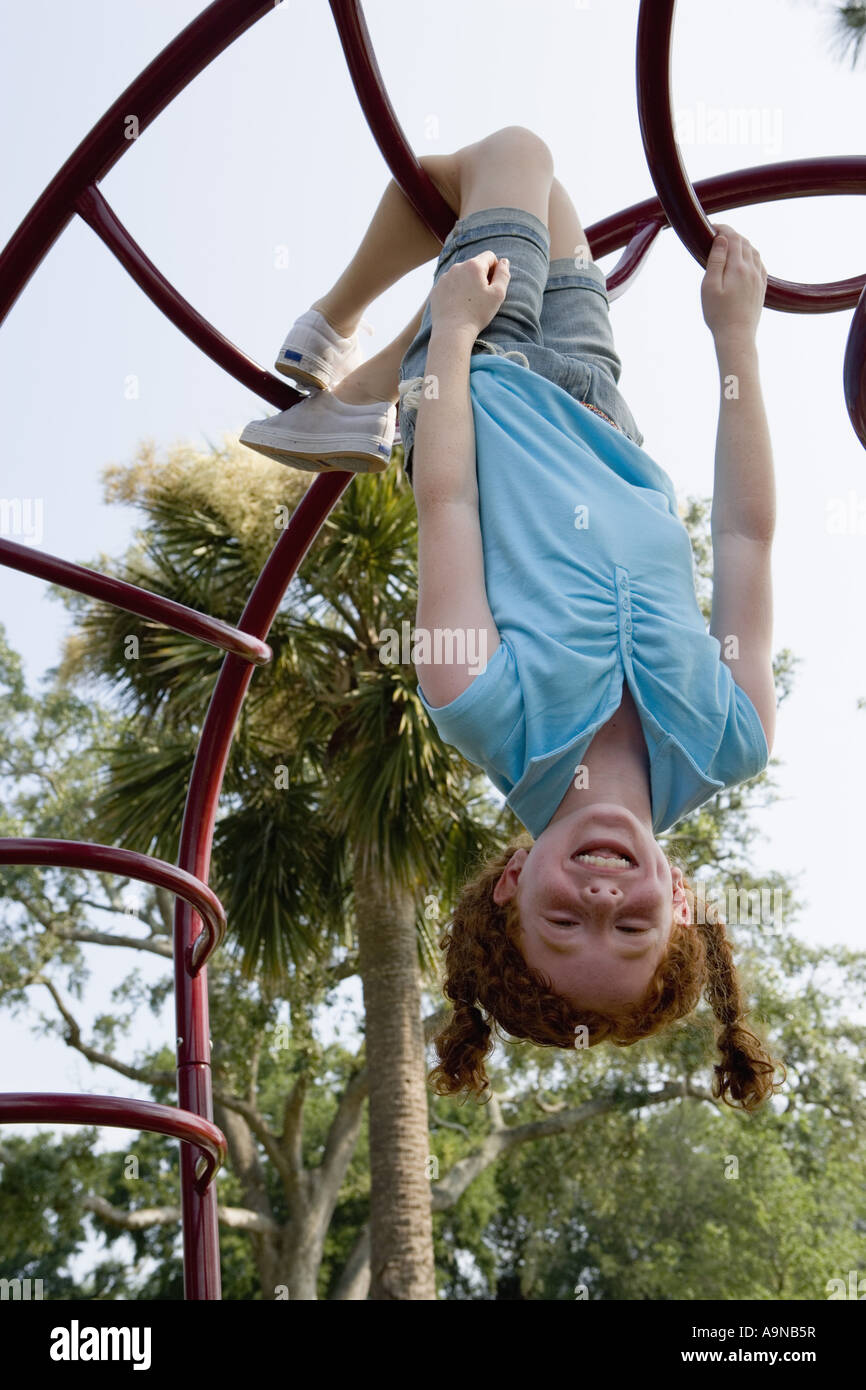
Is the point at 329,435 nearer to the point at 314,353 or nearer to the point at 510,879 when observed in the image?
the point at 314,353

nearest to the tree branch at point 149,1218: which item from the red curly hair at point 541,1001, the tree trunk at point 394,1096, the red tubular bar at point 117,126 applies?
the tree trunk at point 394,1096

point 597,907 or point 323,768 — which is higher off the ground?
point 323,768

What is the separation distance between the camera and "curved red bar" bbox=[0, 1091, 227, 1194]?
186 centimetres

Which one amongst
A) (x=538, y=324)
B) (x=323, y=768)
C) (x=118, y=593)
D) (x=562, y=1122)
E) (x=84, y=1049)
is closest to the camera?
(x=538, y=324)

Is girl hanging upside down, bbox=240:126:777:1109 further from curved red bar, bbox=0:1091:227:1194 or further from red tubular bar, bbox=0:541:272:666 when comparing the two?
red tubular bar, bbox=0:541:272:666

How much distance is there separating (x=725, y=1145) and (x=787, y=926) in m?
3.11

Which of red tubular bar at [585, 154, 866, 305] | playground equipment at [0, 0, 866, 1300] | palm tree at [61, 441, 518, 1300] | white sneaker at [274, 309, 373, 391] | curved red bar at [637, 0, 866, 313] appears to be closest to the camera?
curved red bar at [637, 0, 866, 313]

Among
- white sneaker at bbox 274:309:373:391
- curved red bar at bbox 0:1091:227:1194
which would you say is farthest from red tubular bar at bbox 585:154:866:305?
curved red bar at bbox 0:1091:227:1194

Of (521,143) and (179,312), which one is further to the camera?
(179,312)

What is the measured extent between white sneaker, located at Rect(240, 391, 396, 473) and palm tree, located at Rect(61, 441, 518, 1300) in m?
4.13

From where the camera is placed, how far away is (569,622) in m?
1.69

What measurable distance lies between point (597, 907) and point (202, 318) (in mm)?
1302

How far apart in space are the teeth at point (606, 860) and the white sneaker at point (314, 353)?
107cm
